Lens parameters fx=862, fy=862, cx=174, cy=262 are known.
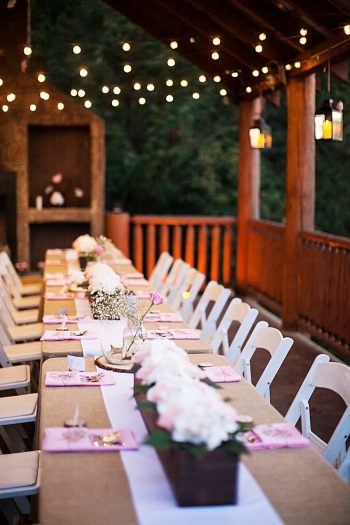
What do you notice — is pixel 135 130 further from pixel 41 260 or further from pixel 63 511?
pixel 63 511

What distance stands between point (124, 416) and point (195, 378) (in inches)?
21.5

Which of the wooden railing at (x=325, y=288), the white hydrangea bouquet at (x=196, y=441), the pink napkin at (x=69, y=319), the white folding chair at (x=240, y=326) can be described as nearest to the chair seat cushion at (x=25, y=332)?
the pink napkin at (x=69, y=319)

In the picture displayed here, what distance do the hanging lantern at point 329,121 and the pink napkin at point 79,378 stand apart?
3734mm

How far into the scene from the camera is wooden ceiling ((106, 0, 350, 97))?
289 inches

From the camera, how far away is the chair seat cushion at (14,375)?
17.8ft

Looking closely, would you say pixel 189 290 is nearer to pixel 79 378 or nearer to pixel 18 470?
pixel 79 378

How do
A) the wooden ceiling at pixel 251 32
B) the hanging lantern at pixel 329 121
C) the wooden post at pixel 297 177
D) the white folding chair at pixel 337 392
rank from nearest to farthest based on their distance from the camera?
the white folding chair at pixel 337 392 → the hanging lantern at pixel 329 121 → the wooden ceiling at pixel 251 32 → the wooden post at pixel 297 177

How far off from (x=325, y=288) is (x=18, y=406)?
166 inches

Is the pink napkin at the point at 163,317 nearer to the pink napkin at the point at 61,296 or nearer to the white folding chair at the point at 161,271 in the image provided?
the pink napkin at the point at 61,296

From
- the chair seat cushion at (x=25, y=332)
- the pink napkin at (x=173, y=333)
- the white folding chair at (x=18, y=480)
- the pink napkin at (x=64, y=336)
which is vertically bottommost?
the white folding chair at (x=18, y=480)

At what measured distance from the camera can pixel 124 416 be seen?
11.7 feet

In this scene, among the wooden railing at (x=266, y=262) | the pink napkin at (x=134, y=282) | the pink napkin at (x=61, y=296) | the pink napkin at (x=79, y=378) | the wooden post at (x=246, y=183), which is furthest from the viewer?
the wooden post at (x=246, y=183)

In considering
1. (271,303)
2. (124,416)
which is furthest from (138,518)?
(271,303)

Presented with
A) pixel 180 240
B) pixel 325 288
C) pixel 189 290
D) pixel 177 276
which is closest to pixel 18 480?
pixel 189 290
